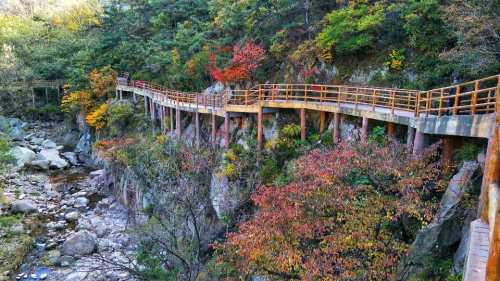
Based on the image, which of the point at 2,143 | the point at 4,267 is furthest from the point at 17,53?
the point at 4,267

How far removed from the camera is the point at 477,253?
617cm

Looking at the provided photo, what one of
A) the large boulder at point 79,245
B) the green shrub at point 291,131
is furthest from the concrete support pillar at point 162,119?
the green shrub at point 291,131

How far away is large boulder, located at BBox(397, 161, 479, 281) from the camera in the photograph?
8391mm

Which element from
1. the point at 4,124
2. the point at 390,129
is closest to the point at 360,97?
the point at 390,129

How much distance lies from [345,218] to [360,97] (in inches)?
375

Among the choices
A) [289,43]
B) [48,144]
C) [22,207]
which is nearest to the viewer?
[22,207]

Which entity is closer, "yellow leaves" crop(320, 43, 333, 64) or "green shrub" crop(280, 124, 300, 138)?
"green shrub" crop(280, 124, 300, 138)

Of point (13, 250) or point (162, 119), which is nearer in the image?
point (13, 250)

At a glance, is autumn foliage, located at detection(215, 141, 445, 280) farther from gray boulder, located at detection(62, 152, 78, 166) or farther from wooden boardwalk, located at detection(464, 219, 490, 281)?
gray boulder, located at detection(62, 152, 78, 166)

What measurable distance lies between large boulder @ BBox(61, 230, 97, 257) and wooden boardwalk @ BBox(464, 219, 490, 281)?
54.1ft

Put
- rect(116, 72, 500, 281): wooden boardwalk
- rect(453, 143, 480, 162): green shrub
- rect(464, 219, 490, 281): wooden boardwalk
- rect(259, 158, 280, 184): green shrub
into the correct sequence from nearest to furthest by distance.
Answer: rect(464, 219, 490, 281): wooden boardwalk
rect(116, 72, 500, 281): wooden boardwalk
rect(453, 143, 480, 162): green shrub
rect(259, 158, 280, 184): green shrub

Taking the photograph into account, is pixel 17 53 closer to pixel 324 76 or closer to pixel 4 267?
pixel 4 267

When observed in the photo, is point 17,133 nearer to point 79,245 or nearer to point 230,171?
point 79,245

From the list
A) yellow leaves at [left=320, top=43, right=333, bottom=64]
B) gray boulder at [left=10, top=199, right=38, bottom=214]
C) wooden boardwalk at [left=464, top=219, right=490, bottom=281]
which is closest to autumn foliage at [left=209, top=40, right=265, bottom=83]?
yellow leaves at [left=320, top=43, right=333, bottom=64]
